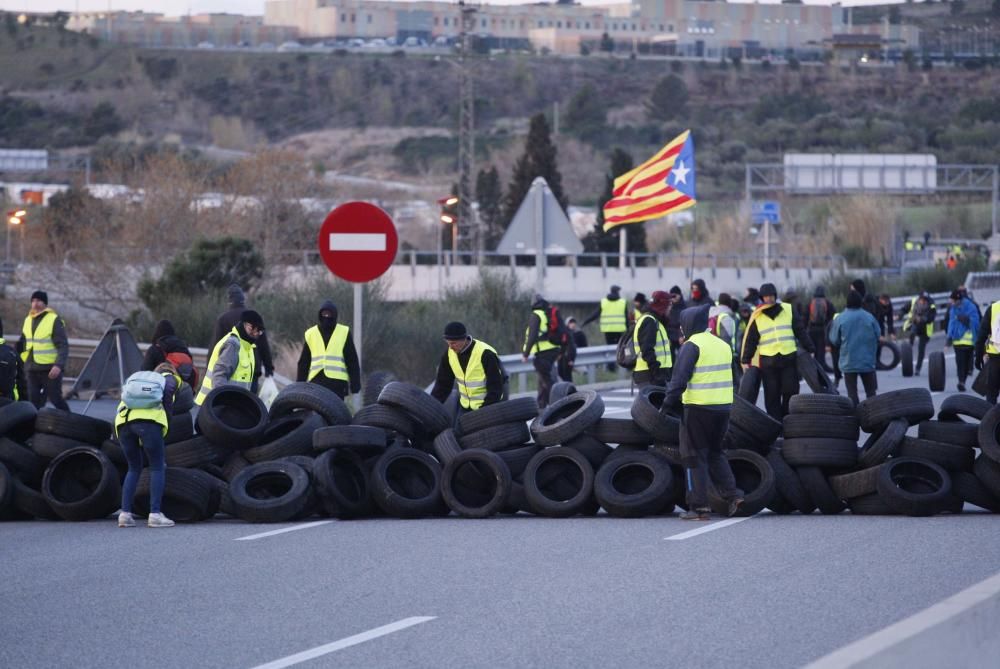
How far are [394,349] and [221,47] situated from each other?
160680mm

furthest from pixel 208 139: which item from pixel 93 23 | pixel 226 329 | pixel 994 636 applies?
pixel 994 636

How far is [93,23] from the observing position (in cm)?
19412

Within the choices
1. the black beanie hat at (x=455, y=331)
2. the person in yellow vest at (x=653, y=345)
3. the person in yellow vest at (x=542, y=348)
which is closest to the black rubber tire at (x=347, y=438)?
the black beanie hat at (x=455, y=331)

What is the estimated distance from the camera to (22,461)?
45.9 feet

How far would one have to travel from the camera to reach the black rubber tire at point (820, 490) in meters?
13.3

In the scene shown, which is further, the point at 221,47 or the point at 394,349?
the point at 221,47

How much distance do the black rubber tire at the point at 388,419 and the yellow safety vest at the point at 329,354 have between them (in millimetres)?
1755

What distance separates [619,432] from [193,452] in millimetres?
3629

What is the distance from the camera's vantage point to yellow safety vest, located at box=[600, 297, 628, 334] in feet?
97.8

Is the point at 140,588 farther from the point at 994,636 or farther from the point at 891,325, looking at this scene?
the point at 891,325

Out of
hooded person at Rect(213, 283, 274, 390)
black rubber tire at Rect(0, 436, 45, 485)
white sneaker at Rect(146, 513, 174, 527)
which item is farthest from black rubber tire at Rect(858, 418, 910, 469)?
black rubber tire at Rect(0, 436, 45, 485)

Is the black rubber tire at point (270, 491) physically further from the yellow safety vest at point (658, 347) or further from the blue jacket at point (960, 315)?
the blue jacket at point (960, 315)

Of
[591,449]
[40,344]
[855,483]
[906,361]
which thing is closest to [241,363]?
[591,449]

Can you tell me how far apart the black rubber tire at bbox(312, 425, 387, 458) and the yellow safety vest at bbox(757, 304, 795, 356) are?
22.8ft
